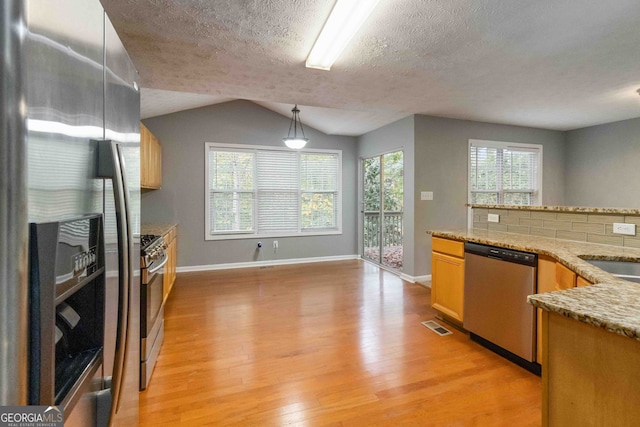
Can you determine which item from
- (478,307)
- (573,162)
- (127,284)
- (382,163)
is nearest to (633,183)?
(573,162)

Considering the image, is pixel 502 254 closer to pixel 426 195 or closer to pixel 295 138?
pixel 426 195

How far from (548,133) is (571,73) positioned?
10.1ft

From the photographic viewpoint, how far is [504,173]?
17.1 ft

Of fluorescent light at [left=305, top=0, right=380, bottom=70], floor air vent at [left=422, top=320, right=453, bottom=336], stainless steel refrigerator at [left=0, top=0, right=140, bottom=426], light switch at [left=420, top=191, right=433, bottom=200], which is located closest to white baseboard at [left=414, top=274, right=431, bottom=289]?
light switch at [left=420, top=191, right=433, bottom=200]

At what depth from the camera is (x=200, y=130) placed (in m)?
5.14

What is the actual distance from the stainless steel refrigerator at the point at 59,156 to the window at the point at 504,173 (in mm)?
4977

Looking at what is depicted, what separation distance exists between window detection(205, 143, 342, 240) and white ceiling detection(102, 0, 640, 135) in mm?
1516

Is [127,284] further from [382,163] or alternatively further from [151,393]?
[382,163]

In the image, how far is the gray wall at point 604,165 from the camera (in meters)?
4.81

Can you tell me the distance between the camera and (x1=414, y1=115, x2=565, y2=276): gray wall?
14.7 ft

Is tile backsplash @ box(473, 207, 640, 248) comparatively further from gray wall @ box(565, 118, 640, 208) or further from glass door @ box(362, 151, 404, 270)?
gray wall @ box(565, 118, 640, 208)

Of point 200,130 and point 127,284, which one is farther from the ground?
point 200,130

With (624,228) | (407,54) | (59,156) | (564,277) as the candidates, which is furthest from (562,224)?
(59,156)

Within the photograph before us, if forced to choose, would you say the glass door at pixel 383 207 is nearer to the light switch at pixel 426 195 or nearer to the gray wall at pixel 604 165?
the light switch at pixel 426 195
